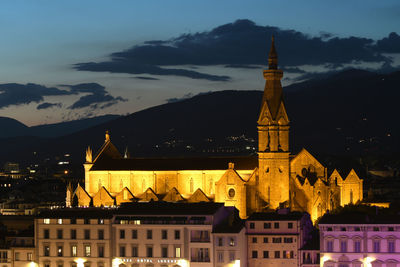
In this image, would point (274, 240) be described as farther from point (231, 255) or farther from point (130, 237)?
point (130, 237)

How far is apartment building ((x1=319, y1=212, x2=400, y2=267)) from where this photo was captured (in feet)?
296

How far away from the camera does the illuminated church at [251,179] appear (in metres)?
118

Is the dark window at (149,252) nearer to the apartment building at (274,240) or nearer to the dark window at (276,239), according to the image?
the apartment building at (274,240)

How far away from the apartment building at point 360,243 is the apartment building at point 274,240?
15.1ft

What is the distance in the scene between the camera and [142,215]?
97188mm

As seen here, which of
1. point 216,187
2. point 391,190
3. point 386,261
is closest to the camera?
point 386,261

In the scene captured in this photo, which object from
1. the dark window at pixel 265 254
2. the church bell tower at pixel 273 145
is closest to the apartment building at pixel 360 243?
the dark window at pixel 265 254

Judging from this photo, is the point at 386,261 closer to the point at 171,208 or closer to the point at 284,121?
the point at 171,208

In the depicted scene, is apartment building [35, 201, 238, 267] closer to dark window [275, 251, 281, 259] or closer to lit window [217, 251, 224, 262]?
lit window [217, 251, 224, 262]

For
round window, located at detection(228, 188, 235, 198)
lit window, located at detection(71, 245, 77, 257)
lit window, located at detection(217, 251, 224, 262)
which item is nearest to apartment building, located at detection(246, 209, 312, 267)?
lit window, located at detection(217, 251, 224, 262)

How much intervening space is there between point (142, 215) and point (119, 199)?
30675mm

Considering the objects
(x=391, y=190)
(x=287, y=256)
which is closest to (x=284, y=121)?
(x=287, y=256)

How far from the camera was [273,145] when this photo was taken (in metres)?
120

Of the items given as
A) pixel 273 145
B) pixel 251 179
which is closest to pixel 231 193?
pixel 251 179
